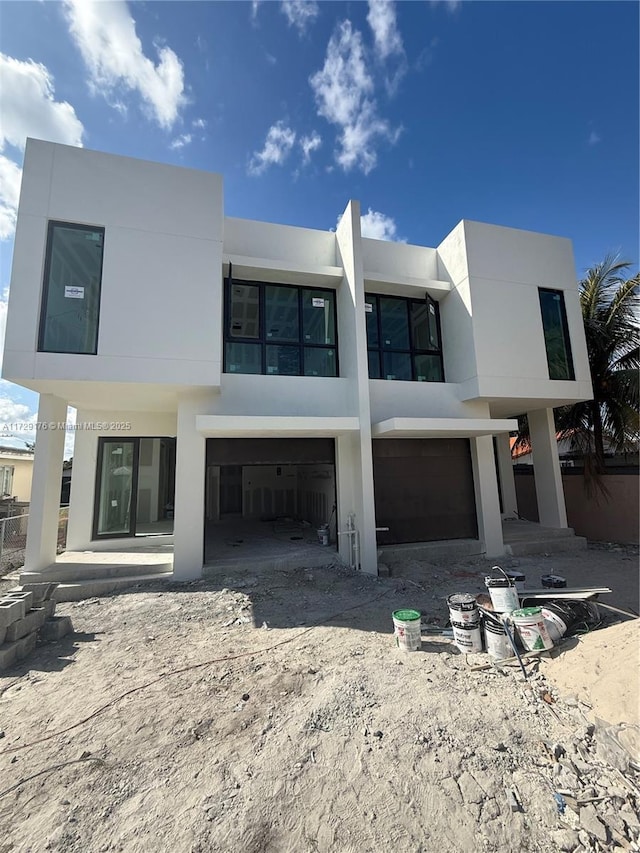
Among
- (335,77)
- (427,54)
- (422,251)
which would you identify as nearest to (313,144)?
(335,77)

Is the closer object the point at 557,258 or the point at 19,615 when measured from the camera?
the point at 19,615

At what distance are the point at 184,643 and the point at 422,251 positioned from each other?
977 cm

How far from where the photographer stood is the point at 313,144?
762 cm

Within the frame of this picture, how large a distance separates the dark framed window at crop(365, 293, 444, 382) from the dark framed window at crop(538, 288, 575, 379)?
254 cm

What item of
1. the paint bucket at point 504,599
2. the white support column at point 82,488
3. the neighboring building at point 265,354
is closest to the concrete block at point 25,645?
the neighboring building at point 265,354

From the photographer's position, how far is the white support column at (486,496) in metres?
8.23

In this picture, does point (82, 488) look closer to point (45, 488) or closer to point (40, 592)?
point (45, 488)

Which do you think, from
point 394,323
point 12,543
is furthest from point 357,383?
point 12,543

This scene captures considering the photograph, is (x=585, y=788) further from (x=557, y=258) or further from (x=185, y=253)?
(x=557, y=258)

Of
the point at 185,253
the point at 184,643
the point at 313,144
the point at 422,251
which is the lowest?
the point at 184,643

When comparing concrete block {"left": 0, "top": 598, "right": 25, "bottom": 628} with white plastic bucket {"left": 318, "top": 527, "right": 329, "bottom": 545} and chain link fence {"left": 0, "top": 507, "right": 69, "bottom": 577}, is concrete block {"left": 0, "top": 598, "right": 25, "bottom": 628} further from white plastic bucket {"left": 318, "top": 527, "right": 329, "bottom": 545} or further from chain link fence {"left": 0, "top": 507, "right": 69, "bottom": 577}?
white plastic bucket {"left": 318, "top": 527, "right": 329, "bottom": 545}

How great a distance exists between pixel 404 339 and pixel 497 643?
22.3ft

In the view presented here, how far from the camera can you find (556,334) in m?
8.82

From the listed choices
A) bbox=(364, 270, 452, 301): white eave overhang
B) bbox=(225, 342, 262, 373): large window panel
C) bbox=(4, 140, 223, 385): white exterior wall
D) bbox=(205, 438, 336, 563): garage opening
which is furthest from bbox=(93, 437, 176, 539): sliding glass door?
bbox=(364, 270, 452, 301): white eave overhang
